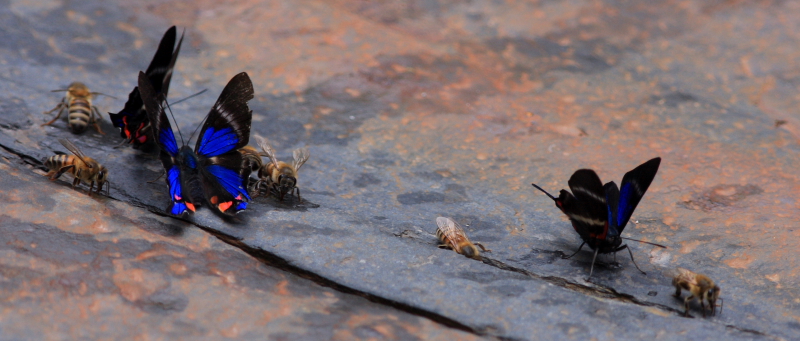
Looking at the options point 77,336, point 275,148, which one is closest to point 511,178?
point 275,148

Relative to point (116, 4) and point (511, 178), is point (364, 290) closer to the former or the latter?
point (511, 178)

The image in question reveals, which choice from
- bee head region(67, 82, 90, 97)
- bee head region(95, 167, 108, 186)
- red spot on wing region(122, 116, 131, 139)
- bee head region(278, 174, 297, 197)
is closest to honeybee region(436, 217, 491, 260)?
bee head region(278, 174, 297, 197)

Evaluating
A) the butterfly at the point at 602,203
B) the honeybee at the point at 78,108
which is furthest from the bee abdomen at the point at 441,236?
the honeybee at the point at 78,108

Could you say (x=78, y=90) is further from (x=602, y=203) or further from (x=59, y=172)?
(x=602, y=203)

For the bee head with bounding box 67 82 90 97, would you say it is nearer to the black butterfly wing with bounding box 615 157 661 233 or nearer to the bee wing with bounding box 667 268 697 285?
the black butterfly wing with bounding box 615 157 661 233

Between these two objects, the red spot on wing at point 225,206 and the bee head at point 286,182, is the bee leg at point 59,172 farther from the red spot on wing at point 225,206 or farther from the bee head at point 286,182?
the bee head at point 286,182

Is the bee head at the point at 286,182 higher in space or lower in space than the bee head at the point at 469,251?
higher

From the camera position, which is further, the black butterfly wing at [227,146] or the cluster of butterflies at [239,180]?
the black butterfly wing at [227,146]

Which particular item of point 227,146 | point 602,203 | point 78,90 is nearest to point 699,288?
point 602,203
